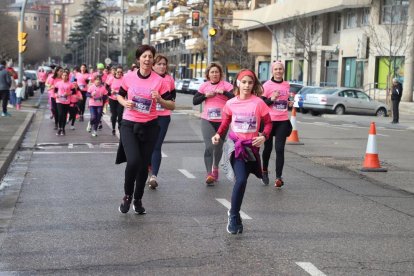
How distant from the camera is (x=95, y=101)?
778 inches

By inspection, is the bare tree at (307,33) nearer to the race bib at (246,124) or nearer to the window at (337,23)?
the window at (337,23)

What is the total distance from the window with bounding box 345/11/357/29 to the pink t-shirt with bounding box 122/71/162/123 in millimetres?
44037

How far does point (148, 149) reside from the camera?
28.2 feet

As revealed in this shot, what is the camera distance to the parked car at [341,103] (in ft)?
119

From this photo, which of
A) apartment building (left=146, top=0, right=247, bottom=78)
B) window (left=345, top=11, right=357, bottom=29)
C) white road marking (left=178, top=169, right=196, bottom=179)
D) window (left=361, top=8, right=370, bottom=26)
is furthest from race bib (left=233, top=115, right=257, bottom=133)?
apartment building (left=146, top=0, right=247, bottom=78)

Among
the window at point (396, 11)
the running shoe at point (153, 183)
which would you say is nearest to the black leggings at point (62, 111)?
the running shoe at point (153, 183)

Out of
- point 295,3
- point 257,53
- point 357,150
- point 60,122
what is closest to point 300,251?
point 357,150

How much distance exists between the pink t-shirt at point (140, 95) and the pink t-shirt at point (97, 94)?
442 inches

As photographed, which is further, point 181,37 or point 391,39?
point 181,37

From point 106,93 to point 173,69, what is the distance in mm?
83034

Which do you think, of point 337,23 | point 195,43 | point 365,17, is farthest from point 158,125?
point 195,43

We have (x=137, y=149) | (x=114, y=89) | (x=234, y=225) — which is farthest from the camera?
(x=114, y=89)

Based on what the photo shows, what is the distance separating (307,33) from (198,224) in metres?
48.8

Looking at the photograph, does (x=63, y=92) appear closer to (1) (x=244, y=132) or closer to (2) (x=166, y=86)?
(2) (x=166, y=86)
